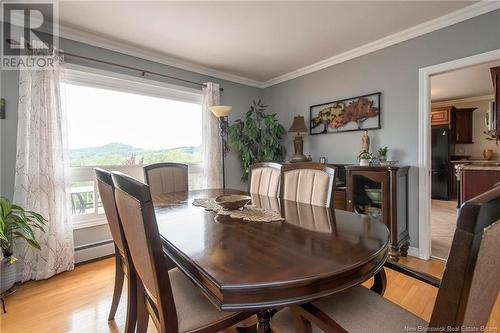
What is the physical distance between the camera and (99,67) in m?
2.71

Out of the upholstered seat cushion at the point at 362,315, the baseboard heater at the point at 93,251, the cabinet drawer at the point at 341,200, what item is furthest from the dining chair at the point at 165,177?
the upholstered seat cushion at the point at 362,315

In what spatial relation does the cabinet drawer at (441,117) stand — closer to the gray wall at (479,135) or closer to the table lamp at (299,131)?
the gray wall at (479,135)

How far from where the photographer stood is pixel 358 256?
0.87 metres

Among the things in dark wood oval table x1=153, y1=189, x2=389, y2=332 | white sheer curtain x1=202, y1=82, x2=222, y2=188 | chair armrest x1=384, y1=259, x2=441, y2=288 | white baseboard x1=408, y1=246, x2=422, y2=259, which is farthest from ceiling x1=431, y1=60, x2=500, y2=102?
dark wood oval table x1=153, y1=189, x2=389, y2=332

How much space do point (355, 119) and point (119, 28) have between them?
112 inches

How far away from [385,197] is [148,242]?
2.41 meters

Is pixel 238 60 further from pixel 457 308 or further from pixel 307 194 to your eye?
pixel 457 308

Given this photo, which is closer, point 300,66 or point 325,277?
point 325,277

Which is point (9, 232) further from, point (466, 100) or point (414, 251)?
point (466, 100)

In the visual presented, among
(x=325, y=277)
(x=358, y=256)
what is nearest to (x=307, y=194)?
(x=358, y=256)

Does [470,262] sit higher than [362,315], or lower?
higher

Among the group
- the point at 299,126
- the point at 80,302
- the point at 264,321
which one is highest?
the point at 299,126

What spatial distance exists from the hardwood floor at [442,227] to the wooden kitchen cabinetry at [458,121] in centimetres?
169

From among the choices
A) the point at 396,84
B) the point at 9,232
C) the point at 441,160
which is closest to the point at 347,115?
the point at 396,84
